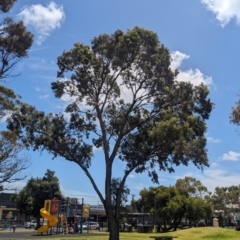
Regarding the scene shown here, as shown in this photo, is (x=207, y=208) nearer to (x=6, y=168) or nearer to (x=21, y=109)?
(x=21, y=109)

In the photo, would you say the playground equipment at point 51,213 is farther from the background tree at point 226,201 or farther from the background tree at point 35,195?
the background tree at point 226,201

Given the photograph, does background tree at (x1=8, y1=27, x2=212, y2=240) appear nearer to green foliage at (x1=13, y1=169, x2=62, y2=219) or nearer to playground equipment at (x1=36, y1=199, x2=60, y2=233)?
playground equipment at (x1=36, y1=199, x2=60, y2=233)

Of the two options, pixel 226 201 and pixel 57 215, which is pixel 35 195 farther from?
pixel 226 201

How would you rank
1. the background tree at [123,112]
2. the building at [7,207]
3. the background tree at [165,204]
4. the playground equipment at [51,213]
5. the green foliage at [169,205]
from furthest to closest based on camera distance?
the building at [7,207], the green foliage at [169,205], the background tree at [165,204], the playground equipment at [51,213], the background tree at [123,112]

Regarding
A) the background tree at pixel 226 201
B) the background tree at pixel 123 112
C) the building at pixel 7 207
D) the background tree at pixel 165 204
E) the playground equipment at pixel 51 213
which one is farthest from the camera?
the background tree at pixel 226 201

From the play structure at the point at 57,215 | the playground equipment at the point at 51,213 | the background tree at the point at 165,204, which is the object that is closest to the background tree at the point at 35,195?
the background tree at the point at 165,204

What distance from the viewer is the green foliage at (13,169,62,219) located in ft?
175

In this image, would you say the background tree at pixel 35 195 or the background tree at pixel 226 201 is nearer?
the background tree at pixel 35 195

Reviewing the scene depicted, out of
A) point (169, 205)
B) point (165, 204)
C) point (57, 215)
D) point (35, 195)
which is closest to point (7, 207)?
point (35, 195)

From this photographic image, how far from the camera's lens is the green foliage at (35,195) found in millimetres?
53281

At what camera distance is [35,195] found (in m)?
53.9

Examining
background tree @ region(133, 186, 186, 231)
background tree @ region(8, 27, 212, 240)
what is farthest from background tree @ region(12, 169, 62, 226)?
background tree @ region(8, 27, 212, 240)

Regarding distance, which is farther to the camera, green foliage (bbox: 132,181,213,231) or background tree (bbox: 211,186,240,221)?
background tree (bbox: 211,186,240,221)

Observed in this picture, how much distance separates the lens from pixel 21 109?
25.2 m
